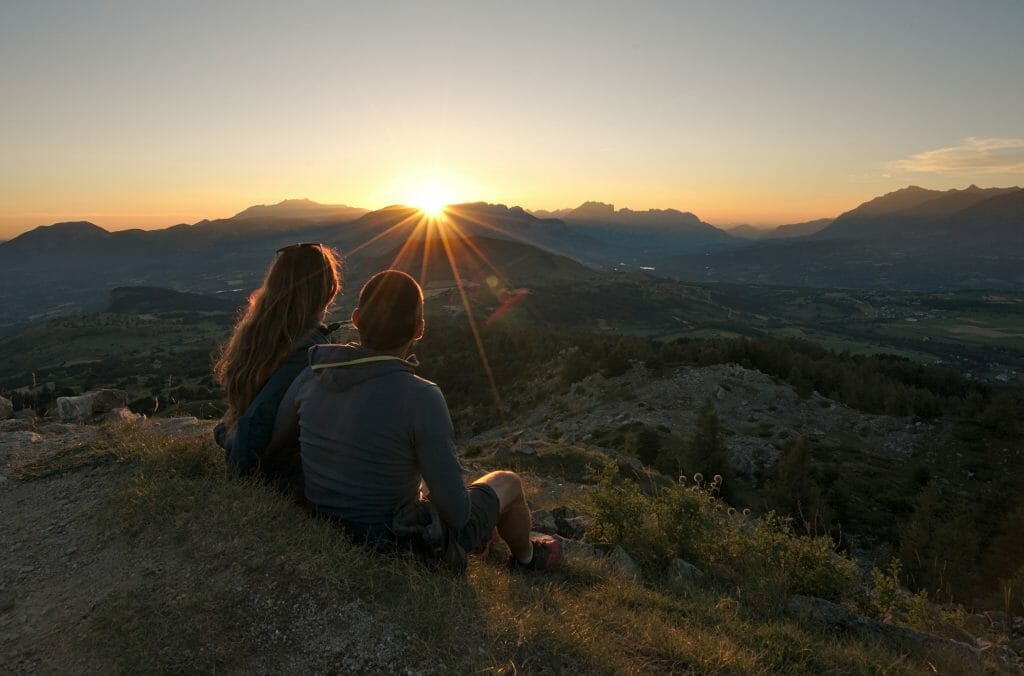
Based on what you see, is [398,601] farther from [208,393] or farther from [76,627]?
[208,393]

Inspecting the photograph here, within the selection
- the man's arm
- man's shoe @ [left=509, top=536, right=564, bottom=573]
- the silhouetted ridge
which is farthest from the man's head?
the silhouetted ridge

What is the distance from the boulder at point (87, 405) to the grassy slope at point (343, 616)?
38.4ft

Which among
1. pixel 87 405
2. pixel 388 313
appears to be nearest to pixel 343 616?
pixel 388 313

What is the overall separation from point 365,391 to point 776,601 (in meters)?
4.59

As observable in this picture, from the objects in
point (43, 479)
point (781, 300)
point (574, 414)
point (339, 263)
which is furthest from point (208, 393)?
point (781, 300)

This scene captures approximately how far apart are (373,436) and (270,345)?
1450 millimetres

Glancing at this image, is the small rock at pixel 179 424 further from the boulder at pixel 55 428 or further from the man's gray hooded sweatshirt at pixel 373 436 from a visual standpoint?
the man's gray hooded sweatshirt at pixel 373 436

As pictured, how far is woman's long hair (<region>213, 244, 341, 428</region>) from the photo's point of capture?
430cm

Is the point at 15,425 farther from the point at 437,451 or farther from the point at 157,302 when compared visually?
the point at 157,302

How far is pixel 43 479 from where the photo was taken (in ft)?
18.6

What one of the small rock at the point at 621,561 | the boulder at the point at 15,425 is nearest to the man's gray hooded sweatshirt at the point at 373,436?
the small rock at the point at 621,561

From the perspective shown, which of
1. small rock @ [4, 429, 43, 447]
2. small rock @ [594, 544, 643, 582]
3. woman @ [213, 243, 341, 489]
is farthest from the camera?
→ small rock @ [4, 429, 43, 447]

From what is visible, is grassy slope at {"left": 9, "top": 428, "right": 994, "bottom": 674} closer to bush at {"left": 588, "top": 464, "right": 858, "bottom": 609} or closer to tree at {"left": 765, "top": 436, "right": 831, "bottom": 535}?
bush at {"left": 588, "top": 464, "right": 858, "bottom": 609}

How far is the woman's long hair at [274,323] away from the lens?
14.1 feet
